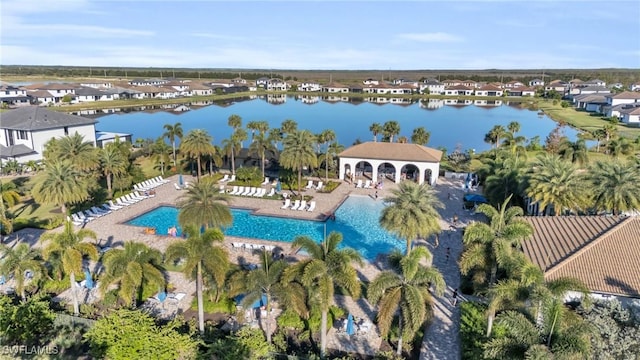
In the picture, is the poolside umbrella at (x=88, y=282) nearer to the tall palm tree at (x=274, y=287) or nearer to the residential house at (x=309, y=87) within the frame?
the tall palm tree at (x=274, y=287)

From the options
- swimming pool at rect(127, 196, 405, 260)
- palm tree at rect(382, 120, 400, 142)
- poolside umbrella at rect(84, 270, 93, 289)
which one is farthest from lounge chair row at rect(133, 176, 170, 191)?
palm tree at rect(382, 120, 400, 142)

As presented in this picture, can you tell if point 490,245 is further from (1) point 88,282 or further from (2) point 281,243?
(1) point 88,282

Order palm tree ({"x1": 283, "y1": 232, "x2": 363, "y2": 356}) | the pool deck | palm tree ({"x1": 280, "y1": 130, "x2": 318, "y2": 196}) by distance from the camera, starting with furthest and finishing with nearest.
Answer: palm tree ({"x1": 280, "y1": 130, "x2": 318, "y2": 196}), the pool deck, palm tree ({"x1": 283, "y1": 232, "x2": 363, "y2": 356})

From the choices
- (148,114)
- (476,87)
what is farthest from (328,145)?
(476,87)

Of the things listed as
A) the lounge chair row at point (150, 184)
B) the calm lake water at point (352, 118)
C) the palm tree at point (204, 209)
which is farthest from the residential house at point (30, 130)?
the palm tree at point (204, 209)

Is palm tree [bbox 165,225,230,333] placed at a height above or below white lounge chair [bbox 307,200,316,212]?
above

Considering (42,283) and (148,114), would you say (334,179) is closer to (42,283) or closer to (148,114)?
(42,283)

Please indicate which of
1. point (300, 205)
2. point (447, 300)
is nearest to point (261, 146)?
point (300, 205)

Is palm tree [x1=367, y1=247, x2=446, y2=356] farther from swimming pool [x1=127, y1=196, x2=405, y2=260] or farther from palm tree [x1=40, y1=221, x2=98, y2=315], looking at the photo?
palm tree [x1=40, y1=221, x2=98, y2=315]
